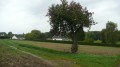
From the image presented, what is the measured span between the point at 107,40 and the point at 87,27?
252ft

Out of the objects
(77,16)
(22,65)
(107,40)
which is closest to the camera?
(22,65)

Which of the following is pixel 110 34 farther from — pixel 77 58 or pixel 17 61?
pixel 17 61

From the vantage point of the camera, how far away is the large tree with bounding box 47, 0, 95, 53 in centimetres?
3525

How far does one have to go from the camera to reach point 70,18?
3522cm

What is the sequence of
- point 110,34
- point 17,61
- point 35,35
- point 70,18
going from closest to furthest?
1. point 17,61
2. point 70,18
3. point 110,34
4. point 35,35

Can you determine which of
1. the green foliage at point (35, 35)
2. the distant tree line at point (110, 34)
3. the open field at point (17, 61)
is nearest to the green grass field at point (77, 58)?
the open field at point (17, 61)

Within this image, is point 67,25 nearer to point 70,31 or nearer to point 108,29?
point 70,31

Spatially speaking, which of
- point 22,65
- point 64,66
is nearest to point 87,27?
point 64,66

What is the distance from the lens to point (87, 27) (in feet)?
124

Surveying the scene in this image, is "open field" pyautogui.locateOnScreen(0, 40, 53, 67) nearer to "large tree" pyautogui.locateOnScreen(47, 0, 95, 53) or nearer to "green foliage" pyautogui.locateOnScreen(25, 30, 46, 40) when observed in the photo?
"large tree" pyautogui.locateOnScreen(47, 0, 95, 53)

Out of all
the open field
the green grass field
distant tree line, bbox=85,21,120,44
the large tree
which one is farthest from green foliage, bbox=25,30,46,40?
the open field

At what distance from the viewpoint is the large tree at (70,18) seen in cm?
3525

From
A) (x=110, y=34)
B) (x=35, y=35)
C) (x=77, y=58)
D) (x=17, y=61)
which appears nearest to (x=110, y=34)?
(x=110, y=34)

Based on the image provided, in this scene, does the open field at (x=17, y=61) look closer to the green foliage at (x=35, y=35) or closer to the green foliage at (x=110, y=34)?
the green foliage at (x=110, y=34)
